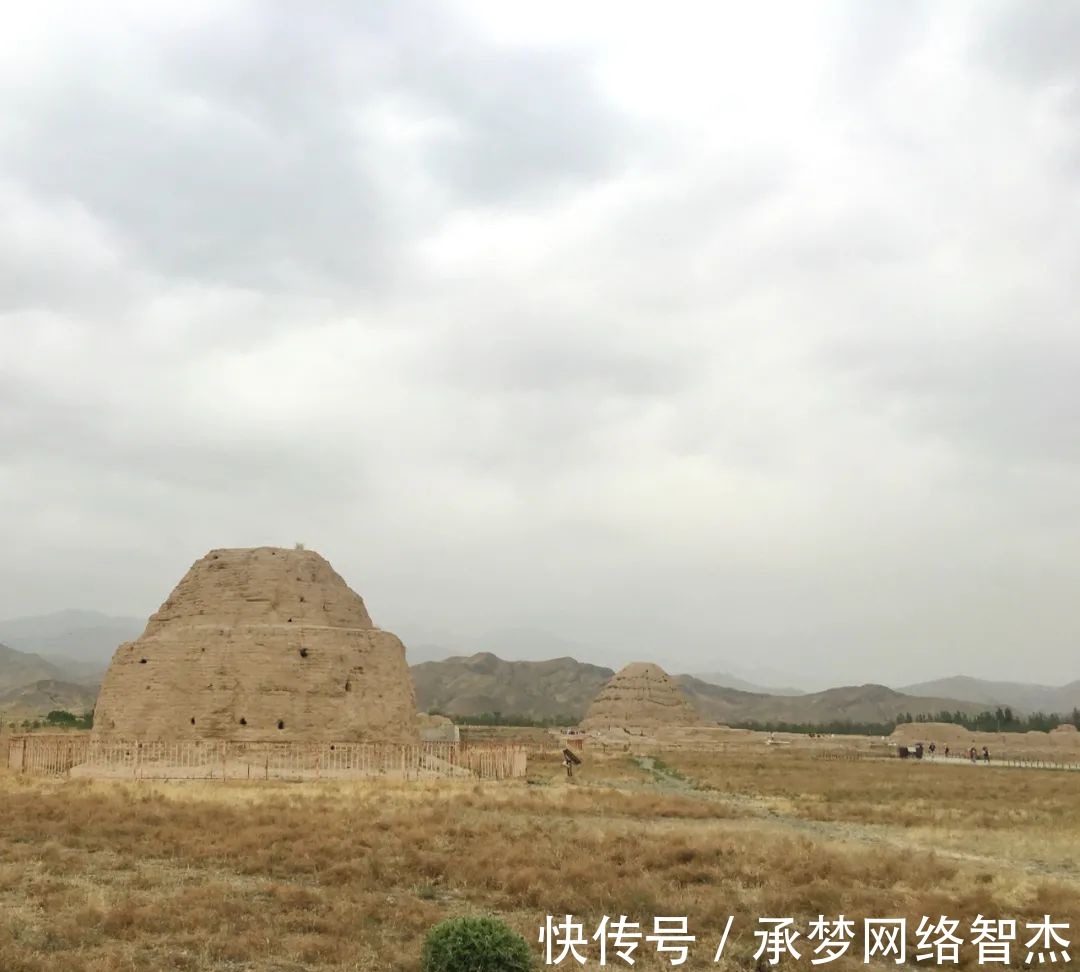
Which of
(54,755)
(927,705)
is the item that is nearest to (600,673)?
(927,705)

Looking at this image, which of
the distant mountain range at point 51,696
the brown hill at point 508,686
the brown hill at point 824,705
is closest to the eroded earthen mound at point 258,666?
the distant mountain range at point 51,696

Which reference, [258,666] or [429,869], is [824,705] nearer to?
[258,666]

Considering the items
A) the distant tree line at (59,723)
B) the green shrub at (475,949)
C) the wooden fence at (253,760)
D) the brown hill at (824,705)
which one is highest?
the green shrub at (475,949)

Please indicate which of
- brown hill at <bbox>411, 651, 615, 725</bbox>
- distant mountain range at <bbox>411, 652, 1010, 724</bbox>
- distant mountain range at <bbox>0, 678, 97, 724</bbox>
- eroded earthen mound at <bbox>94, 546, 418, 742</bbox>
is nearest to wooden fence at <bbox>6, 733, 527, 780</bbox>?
eroded earthen mound at <bbox>94, 546, 418, 742</bbox>

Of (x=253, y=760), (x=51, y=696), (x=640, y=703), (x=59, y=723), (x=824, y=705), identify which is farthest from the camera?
(x=824, y=705)

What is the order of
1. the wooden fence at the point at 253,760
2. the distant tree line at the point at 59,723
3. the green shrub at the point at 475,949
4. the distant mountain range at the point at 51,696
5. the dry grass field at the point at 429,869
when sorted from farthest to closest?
the distant mountain range at the point at 51,696 < the distant tree line at the point at 59,723 < the wooden fence at the point at 253,760 < the dry grass field at the point at 429,869 < the green shrub at the point at 475,949

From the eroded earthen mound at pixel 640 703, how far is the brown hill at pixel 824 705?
65.3 meters

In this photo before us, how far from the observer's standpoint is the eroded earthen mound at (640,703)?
214 feet

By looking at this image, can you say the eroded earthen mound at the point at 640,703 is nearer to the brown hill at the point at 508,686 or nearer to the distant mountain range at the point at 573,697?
the brown hill at the point at 508,686

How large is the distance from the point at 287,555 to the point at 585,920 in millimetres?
20750

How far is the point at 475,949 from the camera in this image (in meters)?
6.77

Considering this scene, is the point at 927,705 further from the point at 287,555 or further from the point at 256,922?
the point at 256,922

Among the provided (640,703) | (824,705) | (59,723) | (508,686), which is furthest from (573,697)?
(59,723)

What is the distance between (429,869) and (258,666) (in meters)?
14.8
